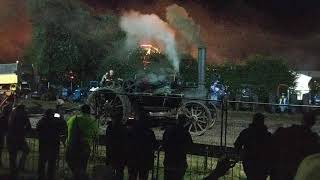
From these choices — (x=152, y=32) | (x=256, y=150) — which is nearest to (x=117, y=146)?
(x=256, y=150)

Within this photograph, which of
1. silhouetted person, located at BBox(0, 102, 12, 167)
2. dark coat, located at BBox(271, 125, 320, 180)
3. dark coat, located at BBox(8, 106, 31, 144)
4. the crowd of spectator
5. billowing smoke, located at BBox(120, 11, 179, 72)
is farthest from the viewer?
billowing smoke, located at BBox(120, 11, 179, 72)

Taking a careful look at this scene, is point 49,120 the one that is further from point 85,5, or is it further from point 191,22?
point 85,5

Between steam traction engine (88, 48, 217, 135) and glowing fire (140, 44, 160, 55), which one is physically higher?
glowing fire (140, 44, 160, 55)

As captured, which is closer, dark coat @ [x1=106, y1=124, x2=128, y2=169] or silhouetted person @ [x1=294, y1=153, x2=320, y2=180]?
silhouetted person @ [x1=294, y1=153, x2=320, y2=180]

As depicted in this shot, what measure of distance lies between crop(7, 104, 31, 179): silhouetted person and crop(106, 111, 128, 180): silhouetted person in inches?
65.7

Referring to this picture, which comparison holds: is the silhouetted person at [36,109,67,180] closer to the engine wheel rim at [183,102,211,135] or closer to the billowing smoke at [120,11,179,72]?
the engine wheel rim at [183,102,211,135]

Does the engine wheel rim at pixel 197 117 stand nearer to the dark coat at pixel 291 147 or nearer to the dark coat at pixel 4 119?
the dark coat at pixel 4 119

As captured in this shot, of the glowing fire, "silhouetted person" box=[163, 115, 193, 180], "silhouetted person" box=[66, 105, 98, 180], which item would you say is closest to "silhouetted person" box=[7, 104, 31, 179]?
"silhouetted person" box=[66, 105, 98, 180]

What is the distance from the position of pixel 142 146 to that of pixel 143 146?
0.05 feet

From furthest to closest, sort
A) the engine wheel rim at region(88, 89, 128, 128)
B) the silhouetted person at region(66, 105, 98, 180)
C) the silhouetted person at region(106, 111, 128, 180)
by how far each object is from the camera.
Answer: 1. the engine wheel rim at region(88, 89, 128, 128)
2. the silhouetted person at region(66, 105, 98, 180)
3. the silhouetted person at region(106, 111, 128, 180)

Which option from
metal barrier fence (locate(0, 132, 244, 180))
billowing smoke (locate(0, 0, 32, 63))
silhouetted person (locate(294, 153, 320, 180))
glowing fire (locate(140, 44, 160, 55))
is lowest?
metal barrier fence (locate(0, 132, 244, 180))

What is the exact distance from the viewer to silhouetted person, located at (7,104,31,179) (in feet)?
26.5

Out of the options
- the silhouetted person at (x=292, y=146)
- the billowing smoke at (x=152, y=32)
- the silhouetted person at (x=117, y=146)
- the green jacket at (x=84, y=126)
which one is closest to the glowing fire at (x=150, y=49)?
the billowing smoke at (x=152, y=32)

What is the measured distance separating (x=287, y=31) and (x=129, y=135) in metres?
20.9
